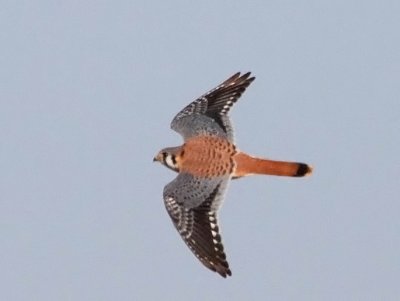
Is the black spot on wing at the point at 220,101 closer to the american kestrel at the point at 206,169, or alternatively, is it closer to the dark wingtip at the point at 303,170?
the american kestrel at the point at 206,169

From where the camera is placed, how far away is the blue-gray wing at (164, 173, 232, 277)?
57.0 feet

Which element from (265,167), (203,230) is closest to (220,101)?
(265,167)

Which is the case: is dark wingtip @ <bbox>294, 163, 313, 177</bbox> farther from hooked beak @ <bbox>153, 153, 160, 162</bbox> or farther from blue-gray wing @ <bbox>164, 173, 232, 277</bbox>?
hooked beak @ <bbox>153, 153, 160, 162</bbox>

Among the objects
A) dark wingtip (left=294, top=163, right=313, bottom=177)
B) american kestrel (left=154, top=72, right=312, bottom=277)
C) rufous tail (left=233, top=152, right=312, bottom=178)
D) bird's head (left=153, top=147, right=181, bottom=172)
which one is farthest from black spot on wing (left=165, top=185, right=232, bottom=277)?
dark wingtip (left=294, top=163, right=313, bottom=177)

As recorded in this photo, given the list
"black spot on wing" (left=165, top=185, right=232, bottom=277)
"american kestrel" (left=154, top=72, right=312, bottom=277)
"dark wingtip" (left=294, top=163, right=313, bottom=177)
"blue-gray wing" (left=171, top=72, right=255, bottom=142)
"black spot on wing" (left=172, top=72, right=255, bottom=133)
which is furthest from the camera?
"black spot on wing" (left=172, top=72, right=255, bottom=133)

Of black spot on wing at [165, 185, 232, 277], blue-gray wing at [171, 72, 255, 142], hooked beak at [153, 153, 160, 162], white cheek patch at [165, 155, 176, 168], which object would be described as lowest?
black spot on wing at [165, 185, 232, 277]

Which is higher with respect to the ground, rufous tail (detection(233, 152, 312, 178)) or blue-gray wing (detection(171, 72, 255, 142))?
blue-gray wing (detection(171, 72, 255, 142))

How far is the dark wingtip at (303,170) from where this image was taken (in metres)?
18.3

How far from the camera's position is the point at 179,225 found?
17844 mm

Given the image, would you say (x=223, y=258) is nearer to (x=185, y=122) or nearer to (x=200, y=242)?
(x=200, y=242)

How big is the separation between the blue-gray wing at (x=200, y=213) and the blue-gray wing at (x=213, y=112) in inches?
33.0

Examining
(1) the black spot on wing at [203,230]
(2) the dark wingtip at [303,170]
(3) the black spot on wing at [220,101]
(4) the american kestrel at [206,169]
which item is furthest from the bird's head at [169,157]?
(2) the dark wingtip at [303,170]

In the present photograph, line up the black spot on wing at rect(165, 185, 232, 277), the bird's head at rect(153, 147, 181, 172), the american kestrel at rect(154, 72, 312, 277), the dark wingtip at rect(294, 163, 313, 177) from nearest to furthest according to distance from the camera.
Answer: the black spot on wing at rect(165, 185, 232, 277), the american kestrel at rect(154, 72, 312, 277), the dark wingtip at rect(294, 163, 313, 177), the bird's head at rect(153, 147, 181, 172)

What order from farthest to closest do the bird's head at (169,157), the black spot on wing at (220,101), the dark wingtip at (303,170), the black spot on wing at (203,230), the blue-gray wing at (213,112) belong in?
the black spot on wing at (220,101), the blue-gray wing at (213,112), the bird's head at (169,157), the dark wingtip at (303,170), the black spot on wing at (203,230)
